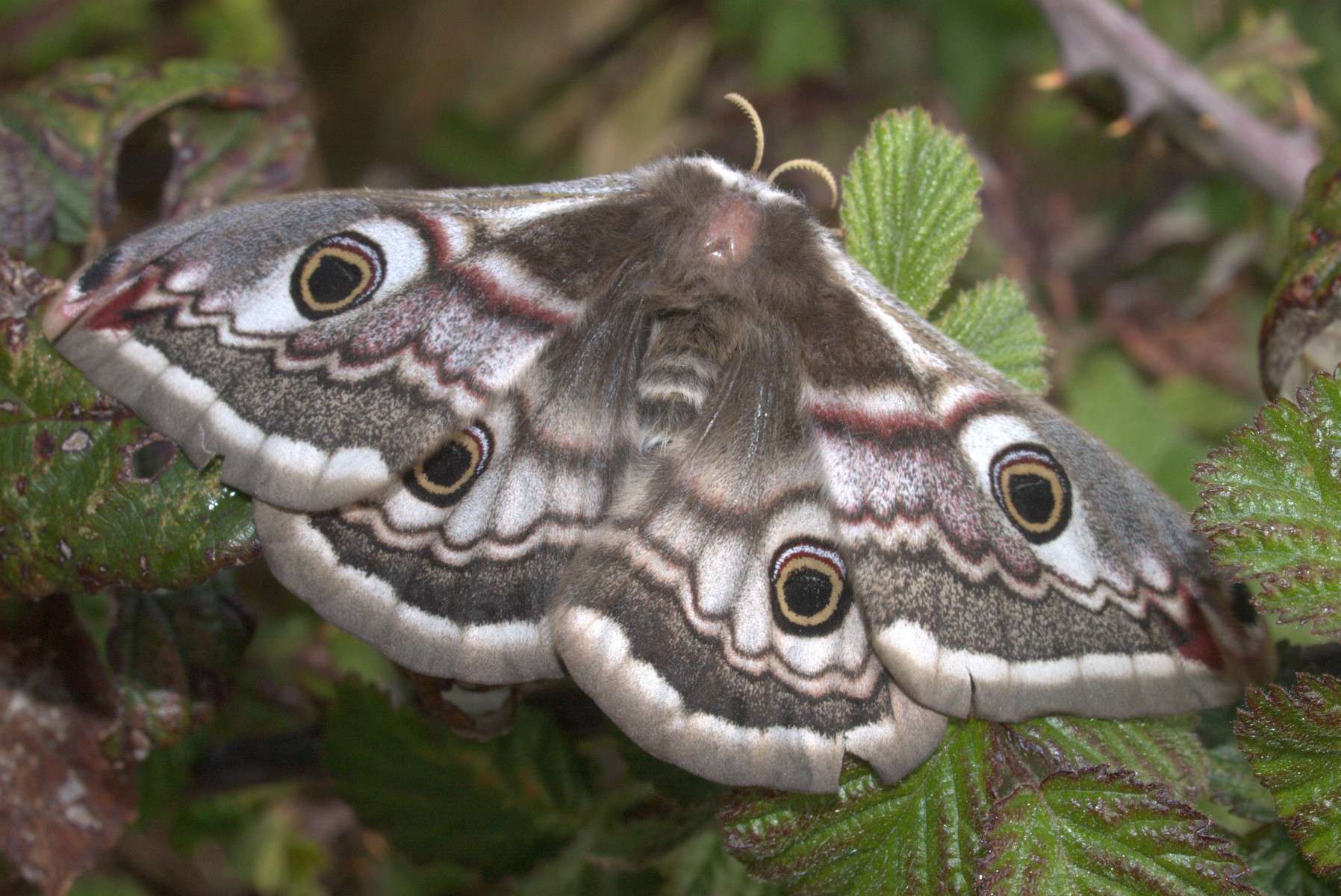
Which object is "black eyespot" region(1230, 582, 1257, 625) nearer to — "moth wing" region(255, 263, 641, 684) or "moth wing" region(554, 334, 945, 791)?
"moth wing" region(554, 334, 945, 791)

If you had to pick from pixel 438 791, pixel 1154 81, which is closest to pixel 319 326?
pixel 438 791

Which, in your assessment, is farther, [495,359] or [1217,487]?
[495,359]

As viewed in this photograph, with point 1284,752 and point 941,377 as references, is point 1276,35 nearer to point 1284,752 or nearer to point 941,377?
point 941,377

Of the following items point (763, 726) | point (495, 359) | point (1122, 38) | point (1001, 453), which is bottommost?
point (763, 726)

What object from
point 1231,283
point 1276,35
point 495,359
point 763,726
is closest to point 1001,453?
point 763,726

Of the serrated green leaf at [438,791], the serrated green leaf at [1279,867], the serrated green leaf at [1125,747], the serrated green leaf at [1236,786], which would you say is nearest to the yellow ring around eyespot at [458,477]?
the serrated green leaf at [438,791]

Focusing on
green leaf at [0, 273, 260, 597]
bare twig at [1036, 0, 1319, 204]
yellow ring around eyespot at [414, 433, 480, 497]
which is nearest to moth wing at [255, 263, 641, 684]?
yellow ring around eyespot at [414, 433, 480, 497]

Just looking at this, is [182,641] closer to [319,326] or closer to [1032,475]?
[319,326]
